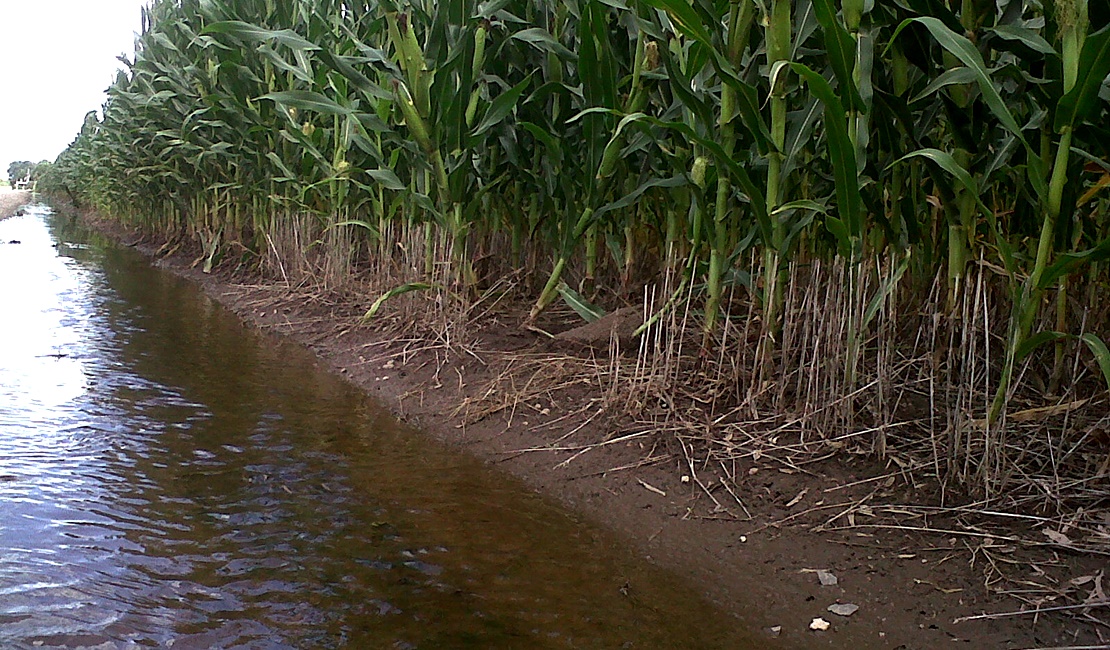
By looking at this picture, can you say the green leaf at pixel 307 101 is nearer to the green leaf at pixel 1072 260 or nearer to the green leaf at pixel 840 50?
the green leaf at pixel 840 50

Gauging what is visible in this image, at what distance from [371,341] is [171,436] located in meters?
1.41

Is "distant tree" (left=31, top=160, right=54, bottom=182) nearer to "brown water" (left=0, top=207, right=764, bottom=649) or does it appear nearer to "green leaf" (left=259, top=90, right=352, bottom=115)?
"green leaf" (left=259, top=90, right=352, bottom=115)

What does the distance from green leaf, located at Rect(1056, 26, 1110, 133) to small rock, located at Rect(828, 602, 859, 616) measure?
1137 millimetres

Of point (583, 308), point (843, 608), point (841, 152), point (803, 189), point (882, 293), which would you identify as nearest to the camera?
point (843, 608)

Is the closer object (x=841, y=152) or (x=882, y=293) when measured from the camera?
(x=841, y=152)

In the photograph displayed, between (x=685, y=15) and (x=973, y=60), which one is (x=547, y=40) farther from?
(x=973, y=60)

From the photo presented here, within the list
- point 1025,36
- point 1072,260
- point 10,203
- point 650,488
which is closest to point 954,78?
point 1025,36

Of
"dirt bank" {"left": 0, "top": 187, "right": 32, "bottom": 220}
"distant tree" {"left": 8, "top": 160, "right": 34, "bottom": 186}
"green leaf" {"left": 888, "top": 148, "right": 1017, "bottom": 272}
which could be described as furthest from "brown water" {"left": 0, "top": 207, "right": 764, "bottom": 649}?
"distant tree" {"left": 8, "top": 160, "right": 34, "bottom": 186}

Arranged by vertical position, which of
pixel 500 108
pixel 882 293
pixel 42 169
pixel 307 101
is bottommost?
pixel 882 293

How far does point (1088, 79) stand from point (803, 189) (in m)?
1.38

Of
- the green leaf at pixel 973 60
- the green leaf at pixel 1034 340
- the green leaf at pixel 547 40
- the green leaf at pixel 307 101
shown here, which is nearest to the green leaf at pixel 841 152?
the green leaf at pixel 973 60

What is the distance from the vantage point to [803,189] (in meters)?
3.23

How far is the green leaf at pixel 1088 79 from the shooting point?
1.83 metres

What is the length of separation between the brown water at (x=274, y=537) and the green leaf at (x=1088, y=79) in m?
1.30
